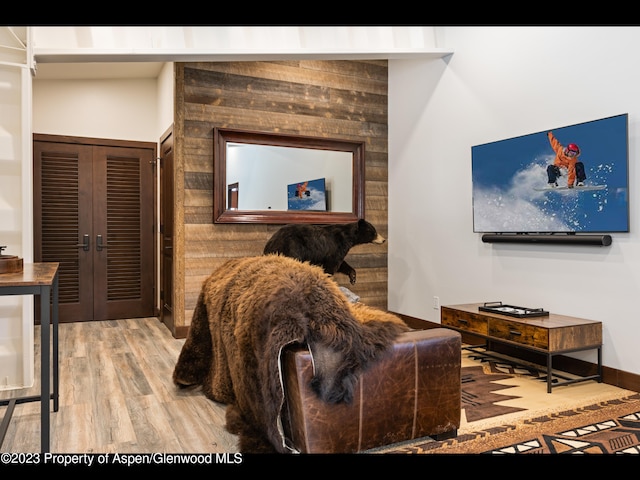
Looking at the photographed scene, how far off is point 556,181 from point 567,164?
143 millimetres

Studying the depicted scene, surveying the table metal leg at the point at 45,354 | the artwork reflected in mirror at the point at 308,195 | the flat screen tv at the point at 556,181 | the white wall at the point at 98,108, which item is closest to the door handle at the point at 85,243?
the white wall at the point at 98,108

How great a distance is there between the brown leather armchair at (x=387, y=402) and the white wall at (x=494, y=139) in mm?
1608

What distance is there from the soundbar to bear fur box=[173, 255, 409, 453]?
178 centimetres

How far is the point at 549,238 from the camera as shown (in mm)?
3541

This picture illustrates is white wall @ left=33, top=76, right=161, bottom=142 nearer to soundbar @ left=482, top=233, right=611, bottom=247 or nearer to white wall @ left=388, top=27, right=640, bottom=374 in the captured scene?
white wall @ left=388, top=27, right=640, bottom=374

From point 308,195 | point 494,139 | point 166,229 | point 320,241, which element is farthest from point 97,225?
point 494,139

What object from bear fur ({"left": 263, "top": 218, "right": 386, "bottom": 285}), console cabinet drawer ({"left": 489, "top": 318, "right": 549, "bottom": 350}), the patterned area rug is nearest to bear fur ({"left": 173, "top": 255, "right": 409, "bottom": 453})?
the patterned area rug

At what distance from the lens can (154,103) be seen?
5.82m

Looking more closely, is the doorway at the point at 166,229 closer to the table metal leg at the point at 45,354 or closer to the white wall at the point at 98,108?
the white wall at the point at 98,108

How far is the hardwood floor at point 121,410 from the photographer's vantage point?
7.72ft

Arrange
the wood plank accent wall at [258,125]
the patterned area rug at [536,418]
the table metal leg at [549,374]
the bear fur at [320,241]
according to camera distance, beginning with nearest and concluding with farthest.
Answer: the patterned area rug at [536,418]
the table metal leg at [549,374]
the bear fur at [320,241]
the wood plank accent wall at [258,125]

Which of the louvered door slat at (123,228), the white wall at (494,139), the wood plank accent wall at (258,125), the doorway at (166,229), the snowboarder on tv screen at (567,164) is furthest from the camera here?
the louvered door slat at (123,228)

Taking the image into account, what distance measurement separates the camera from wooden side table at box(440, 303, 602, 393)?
3.06 metres
